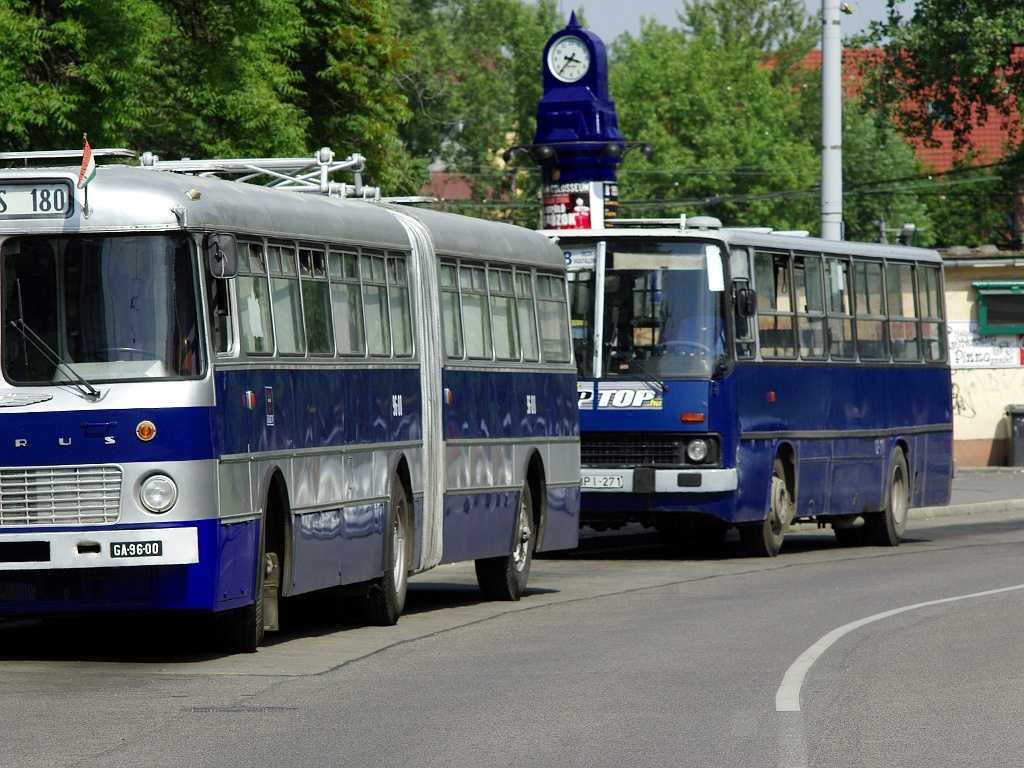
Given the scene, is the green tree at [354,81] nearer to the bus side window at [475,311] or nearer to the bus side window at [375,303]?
the bus side window at [475,311]

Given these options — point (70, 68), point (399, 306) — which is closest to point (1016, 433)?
point (70, 68)

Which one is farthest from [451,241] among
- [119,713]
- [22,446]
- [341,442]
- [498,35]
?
[498,35]

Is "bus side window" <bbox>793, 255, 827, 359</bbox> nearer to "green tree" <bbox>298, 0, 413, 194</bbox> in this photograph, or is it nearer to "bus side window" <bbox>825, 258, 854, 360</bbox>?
"bus side window" <bbox>825, 258, 854, 360</bbox>

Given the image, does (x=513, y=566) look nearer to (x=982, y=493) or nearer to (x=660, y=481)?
(x=660, y=481)

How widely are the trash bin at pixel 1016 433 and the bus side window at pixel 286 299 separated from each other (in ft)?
98.3

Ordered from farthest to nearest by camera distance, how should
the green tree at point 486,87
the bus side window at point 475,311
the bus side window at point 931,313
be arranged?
the green tree at point 486,87 → the bus side window at point 931,313 → the bus side window at point 475,311

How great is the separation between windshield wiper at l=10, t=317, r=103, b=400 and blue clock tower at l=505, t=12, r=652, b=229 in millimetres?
18160

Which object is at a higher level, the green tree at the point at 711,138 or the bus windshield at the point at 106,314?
the green tree at the point at 711,138

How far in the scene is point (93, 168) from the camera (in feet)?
38.0

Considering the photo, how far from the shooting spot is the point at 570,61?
31.3 meters

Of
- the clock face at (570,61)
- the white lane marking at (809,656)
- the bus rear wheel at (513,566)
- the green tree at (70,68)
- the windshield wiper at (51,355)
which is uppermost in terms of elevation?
the clock face at (570,61)

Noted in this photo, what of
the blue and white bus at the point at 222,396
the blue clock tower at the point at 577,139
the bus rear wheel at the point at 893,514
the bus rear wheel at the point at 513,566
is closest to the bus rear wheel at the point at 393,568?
the blue and white bus at the point at 222,396

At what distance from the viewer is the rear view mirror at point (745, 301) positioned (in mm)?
20531

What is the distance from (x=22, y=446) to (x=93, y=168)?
1.53 m
